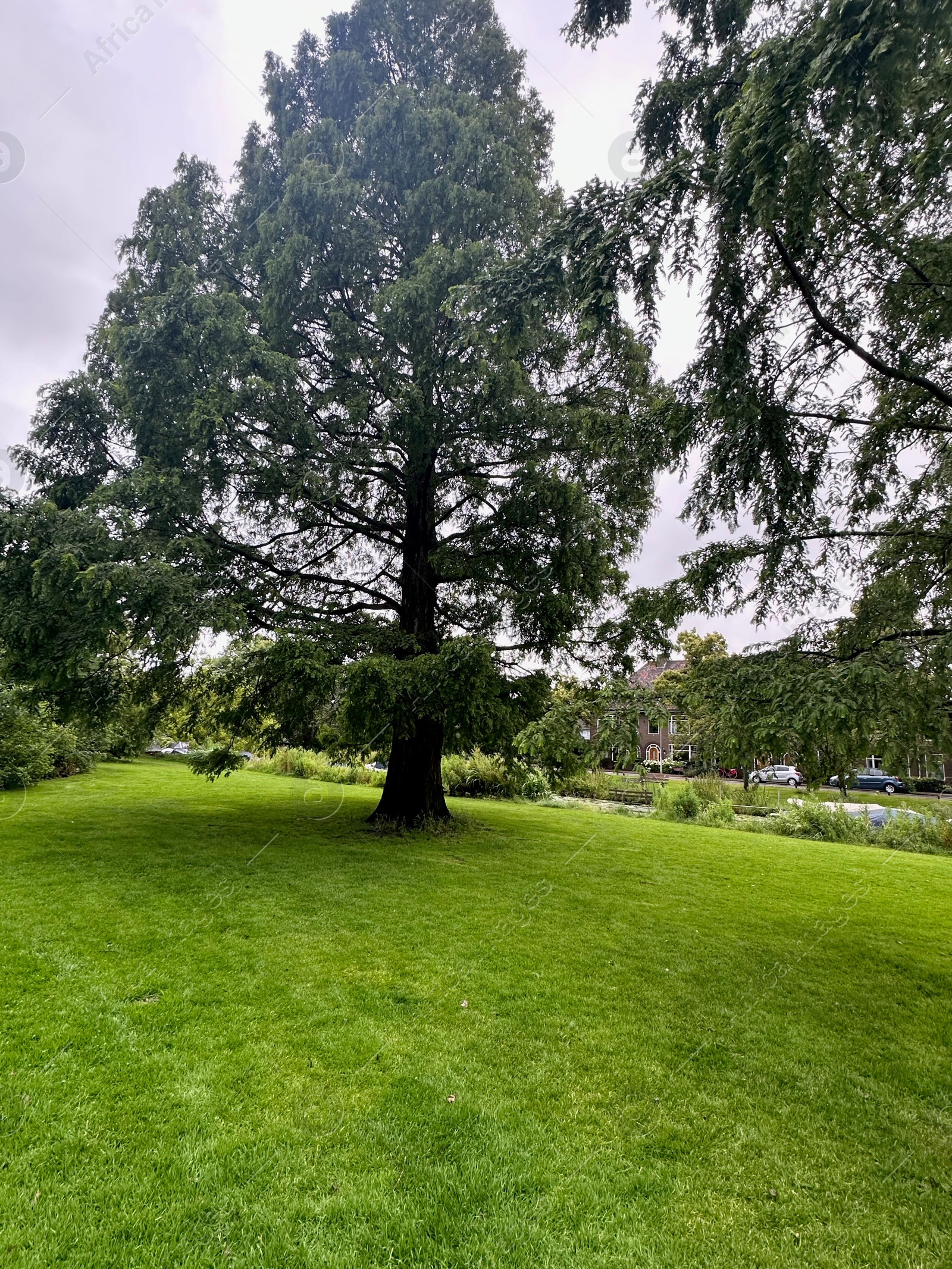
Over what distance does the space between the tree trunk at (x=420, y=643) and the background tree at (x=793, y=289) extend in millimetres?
6064

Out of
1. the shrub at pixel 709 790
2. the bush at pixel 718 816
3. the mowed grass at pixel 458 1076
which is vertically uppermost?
the shrub at pixel 709 790

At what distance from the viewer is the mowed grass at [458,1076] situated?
2.32m

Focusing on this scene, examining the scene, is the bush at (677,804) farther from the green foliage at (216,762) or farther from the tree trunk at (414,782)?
the green foliage at (216,762)

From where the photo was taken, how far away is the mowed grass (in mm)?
2324

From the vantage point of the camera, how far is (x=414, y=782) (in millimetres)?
11469

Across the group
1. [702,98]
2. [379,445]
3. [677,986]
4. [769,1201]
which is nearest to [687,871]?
[677,986]

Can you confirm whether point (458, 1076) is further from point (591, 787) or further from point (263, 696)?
point (591, 787)

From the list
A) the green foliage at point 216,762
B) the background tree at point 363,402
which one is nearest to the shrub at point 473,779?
the background tree at point 363,402

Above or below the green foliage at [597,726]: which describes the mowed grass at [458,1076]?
below

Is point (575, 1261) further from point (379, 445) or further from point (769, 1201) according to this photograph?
point (379, 445)

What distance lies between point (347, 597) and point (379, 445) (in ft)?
9.93

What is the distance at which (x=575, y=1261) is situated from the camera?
7.18ft

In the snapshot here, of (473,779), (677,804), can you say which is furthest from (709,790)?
(473,779)

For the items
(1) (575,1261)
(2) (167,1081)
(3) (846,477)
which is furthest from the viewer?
(3) (846,477)
